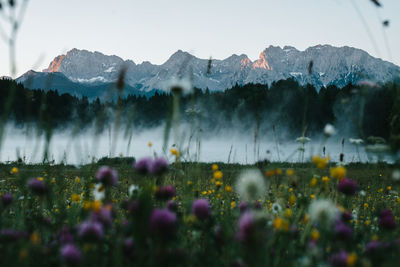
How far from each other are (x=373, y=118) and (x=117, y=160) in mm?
39131

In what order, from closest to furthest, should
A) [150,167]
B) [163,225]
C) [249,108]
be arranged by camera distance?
[163,225] → [150,167] → [249,108]

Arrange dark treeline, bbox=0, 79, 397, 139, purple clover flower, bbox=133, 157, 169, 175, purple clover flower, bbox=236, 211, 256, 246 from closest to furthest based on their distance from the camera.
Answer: purple clover flower, bbox=236, 211, 256, 246 < purple clover flower, bbox=133, 157, 169, 175 < dark treeline, bbox=0, 79, 397, 139

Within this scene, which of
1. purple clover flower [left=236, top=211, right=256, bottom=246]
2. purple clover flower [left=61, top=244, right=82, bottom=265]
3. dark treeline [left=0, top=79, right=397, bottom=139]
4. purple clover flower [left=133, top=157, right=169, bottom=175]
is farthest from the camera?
dark treeline [left=0, top=79, right=397, bottom=139]

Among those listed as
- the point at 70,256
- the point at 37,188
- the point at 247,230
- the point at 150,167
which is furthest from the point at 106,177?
the point at 247,230

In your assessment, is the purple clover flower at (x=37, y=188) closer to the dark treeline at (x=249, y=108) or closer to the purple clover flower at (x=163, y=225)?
the purple clover flower at (x=163, y=225)

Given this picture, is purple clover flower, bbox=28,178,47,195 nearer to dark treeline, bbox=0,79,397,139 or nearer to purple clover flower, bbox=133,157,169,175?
purple clover flower, bbox=133,157,169,175

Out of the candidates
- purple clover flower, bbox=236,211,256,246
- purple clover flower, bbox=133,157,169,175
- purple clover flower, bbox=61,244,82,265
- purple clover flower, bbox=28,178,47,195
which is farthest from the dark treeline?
purple clover flower, bbox=236,211,256,246

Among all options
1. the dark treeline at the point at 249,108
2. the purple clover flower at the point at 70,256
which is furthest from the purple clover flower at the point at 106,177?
the dark treeline at the point at 249,108

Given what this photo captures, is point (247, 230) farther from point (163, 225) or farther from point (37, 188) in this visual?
point (37, 188)

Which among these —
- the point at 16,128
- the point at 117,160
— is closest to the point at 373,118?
the point at 117,160

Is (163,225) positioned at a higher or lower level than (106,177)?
lower

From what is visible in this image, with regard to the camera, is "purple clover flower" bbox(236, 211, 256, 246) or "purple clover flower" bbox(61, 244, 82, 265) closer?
"purple clover flower" bbox(236, 211, 256, 246)

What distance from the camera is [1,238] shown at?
64.5 inches

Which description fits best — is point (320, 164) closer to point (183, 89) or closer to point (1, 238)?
point (183, 89)
